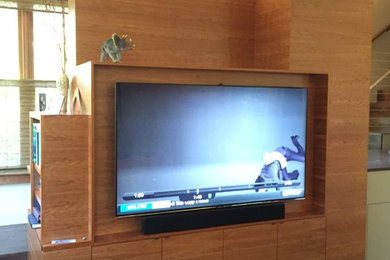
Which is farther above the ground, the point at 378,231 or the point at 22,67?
the point at 22,67

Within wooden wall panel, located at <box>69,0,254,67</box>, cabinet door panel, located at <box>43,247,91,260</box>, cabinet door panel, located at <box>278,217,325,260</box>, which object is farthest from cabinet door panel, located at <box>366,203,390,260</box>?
cabinet door panel, located at <box>43,247,91,260</box>

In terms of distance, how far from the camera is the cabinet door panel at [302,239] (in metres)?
3.03

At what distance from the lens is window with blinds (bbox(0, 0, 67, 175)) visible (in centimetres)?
385

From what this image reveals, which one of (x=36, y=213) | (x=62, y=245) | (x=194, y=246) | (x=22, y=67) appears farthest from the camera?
(x=22, y=67)

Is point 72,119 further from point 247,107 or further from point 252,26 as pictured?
point 252,26

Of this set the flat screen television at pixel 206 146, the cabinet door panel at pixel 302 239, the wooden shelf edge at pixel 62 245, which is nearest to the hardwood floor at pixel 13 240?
the wooden shelf edge at pixel 62 245

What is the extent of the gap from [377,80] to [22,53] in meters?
4.67

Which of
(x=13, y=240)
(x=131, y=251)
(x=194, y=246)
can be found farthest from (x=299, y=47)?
(x=13, y=240)

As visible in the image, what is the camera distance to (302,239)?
10.2 feet

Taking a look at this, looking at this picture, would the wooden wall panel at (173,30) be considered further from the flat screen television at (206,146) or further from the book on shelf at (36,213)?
the book on shelf at (36,213)

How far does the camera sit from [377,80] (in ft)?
20.5

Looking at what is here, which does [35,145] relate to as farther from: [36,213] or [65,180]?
[65,180]

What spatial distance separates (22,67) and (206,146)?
205cm

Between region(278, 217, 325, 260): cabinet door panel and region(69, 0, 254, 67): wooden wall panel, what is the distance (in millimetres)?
1219
